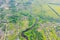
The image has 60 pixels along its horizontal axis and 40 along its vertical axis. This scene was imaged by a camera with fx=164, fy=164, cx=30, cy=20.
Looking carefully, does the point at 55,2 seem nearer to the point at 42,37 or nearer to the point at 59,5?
the point at 59,5

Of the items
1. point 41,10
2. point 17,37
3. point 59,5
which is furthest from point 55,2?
point 17,37

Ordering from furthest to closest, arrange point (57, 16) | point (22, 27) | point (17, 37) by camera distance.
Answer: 1. point (57, 16)
2. point (22, 27)
3. point (17, 37)

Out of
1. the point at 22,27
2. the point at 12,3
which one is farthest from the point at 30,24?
the point at 12,3

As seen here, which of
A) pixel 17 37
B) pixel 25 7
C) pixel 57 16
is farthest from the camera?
pixel 25 7

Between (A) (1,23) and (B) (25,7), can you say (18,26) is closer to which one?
(A) (1,23)

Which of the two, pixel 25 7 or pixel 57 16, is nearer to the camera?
pixel 57 16

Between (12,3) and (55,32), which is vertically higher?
(12,3)
